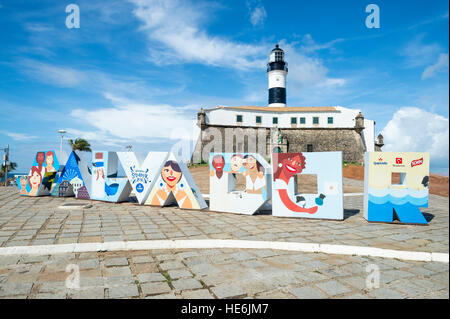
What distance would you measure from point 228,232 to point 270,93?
41440 millimetres

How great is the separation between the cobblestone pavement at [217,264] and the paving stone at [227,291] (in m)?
0.01

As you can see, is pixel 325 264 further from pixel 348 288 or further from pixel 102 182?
pixel 102 182

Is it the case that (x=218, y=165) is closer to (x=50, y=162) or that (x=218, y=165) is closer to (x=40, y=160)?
(x=50, y=162)

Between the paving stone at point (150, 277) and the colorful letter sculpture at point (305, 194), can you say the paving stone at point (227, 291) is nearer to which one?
the paving stone at point (150, 277)

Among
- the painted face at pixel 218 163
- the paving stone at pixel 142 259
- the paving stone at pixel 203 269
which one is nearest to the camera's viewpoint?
the paving stone at pixel 203 269

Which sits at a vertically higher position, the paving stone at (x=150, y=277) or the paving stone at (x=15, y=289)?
the paving stone at (x=15, y=289)

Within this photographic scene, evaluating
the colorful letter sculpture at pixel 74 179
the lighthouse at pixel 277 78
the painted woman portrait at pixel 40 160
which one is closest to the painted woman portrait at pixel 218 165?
the colorful letter sculpture at pixel 74 179

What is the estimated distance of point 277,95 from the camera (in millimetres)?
44031

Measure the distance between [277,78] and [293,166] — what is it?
128 ft

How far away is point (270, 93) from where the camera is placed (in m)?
45.0

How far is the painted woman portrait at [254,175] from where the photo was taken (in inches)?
336

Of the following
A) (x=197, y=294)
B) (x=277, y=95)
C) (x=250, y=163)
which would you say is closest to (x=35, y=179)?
(x=250, y=163)
